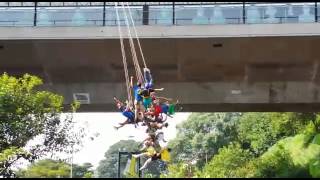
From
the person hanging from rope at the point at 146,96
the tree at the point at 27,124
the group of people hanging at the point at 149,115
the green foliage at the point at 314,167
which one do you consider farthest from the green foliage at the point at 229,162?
the person hanging from rope at the point at 146,96

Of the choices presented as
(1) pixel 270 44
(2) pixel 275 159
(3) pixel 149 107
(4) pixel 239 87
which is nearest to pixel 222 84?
(4) pixel 239 87

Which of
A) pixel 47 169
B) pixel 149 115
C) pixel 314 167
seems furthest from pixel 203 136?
pixel 149 115

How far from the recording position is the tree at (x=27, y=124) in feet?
42.3

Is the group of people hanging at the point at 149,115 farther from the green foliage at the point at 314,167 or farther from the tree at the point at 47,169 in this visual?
the green foliage at the point at 314,167

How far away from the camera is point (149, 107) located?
360 inches

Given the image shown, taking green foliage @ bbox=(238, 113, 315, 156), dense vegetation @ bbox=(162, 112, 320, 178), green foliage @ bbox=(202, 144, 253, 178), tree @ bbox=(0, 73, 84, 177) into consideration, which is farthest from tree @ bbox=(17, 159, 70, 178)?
green foliage @ bbox=(202, 144, 253, 178)

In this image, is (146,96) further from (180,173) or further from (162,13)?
(180,173)

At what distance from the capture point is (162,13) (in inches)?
659

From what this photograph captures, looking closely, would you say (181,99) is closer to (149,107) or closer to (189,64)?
(189,64)

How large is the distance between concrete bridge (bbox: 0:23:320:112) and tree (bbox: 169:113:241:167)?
27.5 m

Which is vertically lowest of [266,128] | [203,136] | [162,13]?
[203,136]

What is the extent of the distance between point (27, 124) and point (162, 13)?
5677 millimetres

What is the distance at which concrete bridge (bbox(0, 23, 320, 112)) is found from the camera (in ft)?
53.5

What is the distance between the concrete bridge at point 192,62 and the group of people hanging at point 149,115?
23.5ft
